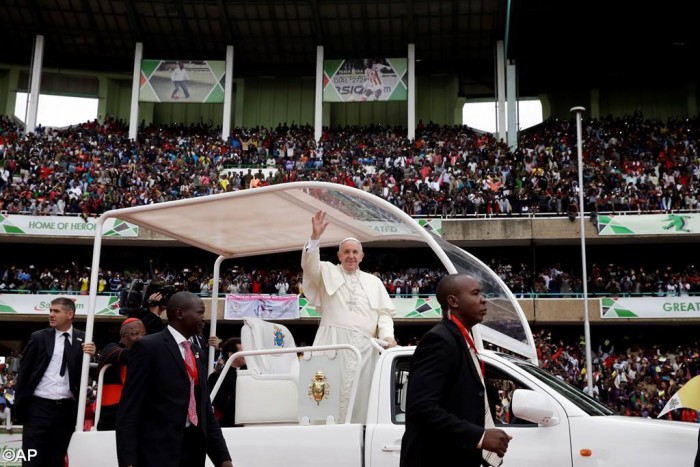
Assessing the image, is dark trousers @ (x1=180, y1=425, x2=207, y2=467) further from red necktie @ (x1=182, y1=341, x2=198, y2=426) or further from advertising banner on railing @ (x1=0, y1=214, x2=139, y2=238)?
advertising banner on railing @ (x1=0, y1=214, x2=139, y2=238)

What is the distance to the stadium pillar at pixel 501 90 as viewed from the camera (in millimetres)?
34469

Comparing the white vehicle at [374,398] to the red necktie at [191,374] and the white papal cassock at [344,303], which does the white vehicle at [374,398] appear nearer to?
the white papal cassock at [344,303]

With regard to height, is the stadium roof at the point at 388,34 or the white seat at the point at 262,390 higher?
the stadium roof at the point at 388,34

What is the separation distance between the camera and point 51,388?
6.39 m

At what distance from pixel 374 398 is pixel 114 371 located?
240 centimetres

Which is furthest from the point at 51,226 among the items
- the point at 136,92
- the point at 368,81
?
the point at 368,81

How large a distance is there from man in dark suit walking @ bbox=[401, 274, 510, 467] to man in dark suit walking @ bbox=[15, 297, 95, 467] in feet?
12.3

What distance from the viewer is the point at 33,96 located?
35.6m

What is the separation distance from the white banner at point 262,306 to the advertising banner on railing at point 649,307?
430 inches

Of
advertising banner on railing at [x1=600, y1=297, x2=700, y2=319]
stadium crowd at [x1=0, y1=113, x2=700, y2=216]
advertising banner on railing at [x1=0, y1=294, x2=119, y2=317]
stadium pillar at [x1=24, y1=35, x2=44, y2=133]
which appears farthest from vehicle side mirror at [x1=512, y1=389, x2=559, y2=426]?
stadium pillar at [x1=24, y1=35, x2=44, y2=133]

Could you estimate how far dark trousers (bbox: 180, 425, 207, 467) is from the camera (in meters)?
4.47

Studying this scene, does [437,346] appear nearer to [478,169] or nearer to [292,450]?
[292,450]

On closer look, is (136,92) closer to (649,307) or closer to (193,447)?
(649,307)

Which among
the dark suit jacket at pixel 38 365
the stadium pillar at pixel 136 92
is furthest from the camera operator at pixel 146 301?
the stadium pillar at pixel 136 92
